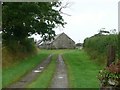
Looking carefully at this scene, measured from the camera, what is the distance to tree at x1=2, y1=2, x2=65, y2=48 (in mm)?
39938

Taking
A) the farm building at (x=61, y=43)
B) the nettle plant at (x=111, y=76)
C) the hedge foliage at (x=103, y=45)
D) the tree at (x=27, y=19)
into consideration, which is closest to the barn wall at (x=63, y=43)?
the farm building at (x=61, y=43)

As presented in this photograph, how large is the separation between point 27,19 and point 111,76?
2952 centimetres

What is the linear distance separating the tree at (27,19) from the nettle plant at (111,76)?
89.8 ft

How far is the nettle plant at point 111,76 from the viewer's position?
12.3 metres

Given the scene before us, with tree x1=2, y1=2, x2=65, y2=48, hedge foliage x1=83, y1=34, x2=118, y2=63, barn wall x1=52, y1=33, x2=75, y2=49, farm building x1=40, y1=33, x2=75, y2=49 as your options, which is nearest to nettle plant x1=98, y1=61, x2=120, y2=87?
hedge foliage x1=83, y1=34, x2=118, y2=63

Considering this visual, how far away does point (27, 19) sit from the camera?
136ft

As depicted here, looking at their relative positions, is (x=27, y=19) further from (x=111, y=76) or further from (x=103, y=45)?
(x=111, y=76)

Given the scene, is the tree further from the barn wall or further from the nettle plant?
the barn wall

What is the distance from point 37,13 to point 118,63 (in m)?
30.1

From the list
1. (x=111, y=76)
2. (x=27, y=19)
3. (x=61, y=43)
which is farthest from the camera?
(x=61, y=43)

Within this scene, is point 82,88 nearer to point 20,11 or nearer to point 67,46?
point 20,11

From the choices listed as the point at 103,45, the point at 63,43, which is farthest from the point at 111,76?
the point at 63,43

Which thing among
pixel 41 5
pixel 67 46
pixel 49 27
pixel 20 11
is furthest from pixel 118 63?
pixel 67 46

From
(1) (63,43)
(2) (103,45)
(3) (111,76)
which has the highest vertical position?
(2) (103,45)
